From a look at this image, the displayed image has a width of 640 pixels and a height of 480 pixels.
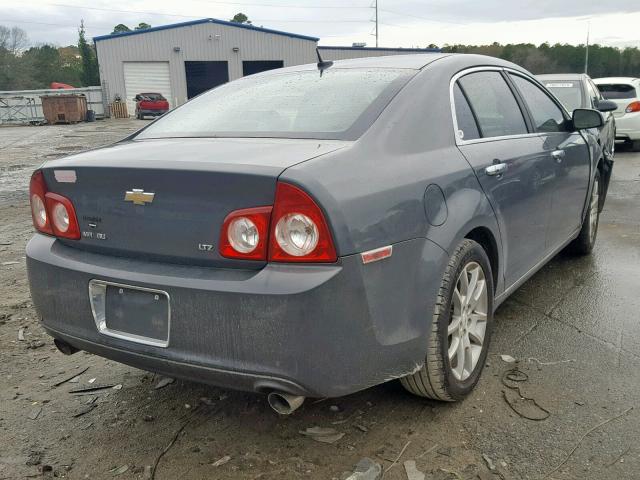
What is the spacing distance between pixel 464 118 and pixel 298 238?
4.56 feet

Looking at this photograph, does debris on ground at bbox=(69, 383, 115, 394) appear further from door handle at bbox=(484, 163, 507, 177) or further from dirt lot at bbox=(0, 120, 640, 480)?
door handle at bbox=(484, 163, 507, 177)

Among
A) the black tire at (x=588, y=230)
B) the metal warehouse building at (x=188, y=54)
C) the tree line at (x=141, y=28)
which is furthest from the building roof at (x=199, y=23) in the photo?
the black tire at (x=588, y=230)

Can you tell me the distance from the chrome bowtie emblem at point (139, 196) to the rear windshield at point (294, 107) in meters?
0.57

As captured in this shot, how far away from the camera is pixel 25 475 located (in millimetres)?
2447

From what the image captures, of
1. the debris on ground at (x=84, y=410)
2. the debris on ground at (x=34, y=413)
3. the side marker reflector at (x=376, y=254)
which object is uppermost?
the side marker reflector at (x=376, y=254)

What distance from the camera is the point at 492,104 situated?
3436 millimetres

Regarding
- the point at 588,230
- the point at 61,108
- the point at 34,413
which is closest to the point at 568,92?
the point at 588,230

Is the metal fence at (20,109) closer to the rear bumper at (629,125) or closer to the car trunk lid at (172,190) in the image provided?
the rear bumper at (629,125)

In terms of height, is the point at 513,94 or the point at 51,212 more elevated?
the point at 513,94

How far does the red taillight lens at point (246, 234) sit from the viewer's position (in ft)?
6.95

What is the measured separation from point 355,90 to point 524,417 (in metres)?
1.72

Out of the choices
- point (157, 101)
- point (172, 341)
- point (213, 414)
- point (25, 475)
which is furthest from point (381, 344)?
point (157, 101)

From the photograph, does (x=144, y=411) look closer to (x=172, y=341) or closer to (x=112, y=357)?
(x=112, y=357)

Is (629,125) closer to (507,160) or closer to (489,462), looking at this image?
(507,160)
